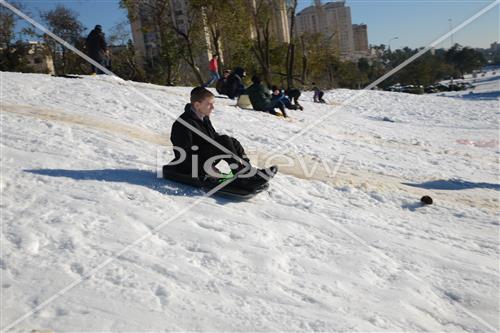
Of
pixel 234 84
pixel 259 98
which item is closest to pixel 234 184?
pixel 259 98

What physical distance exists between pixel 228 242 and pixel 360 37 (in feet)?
438

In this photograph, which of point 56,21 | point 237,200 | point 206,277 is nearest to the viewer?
point 206,277

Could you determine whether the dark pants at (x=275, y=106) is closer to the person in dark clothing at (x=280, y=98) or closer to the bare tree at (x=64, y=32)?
the person in dark clothing at (x=280, y=98)

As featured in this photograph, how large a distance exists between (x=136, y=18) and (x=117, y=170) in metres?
21.2

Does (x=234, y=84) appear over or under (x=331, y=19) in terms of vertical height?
under

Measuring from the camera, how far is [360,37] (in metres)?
126

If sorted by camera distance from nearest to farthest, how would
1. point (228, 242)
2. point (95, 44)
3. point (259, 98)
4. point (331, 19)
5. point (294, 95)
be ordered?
point (228, 242), point (259, 98), point (95, 44), point (294, 95), point (331, 19)

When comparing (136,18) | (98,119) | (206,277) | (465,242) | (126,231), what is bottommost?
(465,242)

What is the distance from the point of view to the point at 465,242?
3934mm

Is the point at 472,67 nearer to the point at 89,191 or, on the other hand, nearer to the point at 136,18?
the point at 136,18

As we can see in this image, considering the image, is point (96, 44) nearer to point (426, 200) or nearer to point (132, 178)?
point (132, 178)

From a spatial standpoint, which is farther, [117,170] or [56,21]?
[56,21]

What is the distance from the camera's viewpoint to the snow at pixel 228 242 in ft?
8.25

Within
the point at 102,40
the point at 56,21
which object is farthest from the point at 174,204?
the point at 56,21
